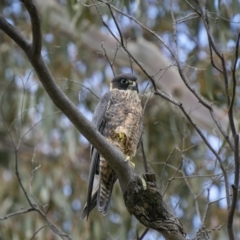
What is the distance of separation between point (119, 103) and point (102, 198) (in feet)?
2.00

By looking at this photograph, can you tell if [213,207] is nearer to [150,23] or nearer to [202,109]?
[202,109]

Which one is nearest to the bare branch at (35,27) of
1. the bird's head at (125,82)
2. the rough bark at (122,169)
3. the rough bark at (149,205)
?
the rough bark at (122,169)

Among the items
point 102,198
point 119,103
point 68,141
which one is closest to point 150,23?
point 68,141

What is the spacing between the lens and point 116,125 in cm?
337

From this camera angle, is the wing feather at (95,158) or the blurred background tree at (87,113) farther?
the blurred background tree at (87,113)

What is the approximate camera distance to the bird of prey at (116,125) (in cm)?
316

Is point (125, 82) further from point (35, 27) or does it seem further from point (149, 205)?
point (35, 27)

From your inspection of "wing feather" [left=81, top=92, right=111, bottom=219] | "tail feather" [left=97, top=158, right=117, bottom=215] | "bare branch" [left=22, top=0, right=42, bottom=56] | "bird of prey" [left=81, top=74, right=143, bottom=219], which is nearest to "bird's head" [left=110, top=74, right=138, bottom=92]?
"bird of prey" [left=81, top=74, right=143, bottom=219]

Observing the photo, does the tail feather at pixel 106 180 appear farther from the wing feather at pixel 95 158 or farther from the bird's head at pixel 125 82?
the bird's head at pixel 125 82

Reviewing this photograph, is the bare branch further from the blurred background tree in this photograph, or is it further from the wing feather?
the blurred background tree

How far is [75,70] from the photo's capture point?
6066mm

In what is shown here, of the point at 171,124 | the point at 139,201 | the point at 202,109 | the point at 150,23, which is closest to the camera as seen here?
the point at 139,201

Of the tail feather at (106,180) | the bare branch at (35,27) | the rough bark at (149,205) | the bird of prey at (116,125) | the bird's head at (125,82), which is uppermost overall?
the bird's head at (125,82)

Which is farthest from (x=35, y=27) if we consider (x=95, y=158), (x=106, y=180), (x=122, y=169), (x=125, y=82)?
(x=125, y=82)
